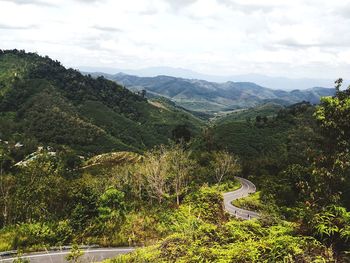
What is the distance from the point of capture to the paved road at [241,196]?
4643 cm

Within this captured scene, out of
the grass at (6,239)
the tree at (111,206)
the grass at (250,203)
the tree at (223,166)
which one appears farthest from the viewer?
the tree at (223,166)

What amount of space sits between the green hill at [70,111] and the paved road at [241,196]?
120ft

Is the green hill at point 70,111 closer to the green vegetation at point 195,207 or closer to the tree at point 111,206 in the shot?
the green vegetation at point 195,207

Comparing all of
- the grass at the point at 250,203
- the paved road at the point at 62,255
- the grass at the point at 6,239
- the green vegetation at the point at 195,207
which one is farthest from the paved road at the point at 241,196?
the grass at the point at 6,239

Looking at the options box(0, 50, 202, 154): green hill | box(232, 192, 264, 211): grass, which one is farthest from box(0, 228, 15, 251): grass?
box(0, 50, 202, 154): green hill

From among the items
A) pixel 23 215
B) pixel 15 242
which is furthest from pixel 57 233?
pixel 23 215

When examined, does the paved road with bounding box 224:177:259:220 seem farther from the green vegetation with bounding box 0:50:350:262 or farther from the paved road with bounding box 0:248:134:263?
the paved road with bounding box 0:248:134:263

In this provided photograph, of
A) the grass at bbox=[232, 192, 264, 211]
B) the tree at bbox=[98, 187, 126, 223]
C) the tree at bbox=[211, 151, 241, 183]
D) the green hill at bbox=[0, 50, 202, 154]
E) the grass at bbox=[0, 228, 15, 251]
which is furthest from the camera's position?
the green hill at bbox=[0, 50, 202, 154]

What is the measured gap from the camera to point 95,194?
21406 mm

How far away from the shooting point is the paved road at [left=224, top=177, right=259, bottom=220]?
1828 inches

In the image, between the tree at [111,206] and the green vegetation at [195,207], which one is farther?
the tree at [111,206]

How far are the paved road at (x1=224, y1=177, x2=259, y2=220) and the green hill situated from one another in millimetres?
36588

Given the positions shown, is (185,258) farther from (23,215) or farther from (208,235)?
(23,215)

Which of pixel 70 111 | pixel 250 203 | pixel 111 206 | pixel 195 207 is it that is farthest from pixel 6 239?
pixel 70 111
